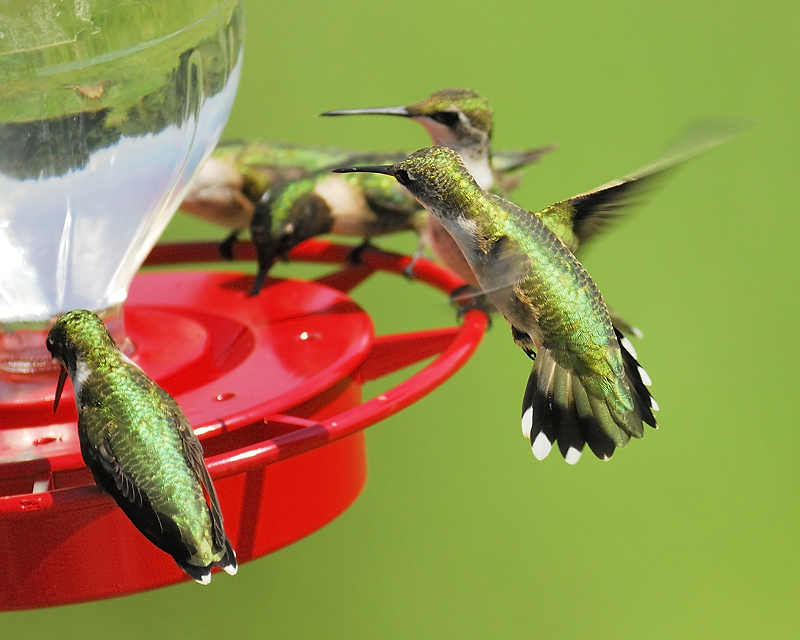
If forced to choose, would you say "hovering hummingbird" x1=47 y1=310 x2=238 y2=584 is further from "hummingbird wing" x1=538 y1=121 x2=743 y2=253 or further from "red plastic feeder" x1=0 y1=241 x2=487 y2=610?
"hummingbird wing" x1=538 y1=121 x2=743 y2=253

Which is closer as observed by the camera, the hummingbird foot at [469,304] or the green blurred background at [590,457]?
the hummingbird foot at [469,304]

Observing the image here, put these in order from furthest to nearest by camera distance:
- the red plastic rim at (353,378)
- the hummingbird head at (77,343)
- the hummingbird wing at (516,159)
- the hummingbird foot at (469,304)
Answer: the hummingbird wing at (516,159)
the hummingbird foot at (469,304)
the hummingbird head at (77,343)
the red plastic rim at (353,378)

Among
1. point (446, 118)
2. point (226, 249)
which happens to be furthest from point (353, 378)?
point (226, 249)

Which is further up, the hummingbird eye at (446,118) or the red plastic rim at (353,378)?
the hummingbird eye at (446,118)

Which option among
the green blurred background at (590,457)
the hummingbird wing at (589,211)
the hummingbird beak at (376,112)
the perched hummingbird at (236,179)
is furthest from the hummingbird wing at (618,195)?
the green blurred background at (590,457)

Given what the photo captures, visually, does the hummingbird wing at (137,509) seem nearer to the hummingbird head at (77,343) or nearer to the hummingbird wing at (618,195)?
the hummingbird head at (77,343)

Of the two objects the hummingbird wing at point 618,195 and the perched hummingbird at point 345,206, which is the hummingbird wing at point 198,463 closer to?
the hummingbird wing at point 618,195

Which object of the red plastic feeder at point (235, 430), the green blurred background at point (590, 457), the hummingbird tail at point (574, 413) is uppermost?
the hummingbird tail at point (574, 413)

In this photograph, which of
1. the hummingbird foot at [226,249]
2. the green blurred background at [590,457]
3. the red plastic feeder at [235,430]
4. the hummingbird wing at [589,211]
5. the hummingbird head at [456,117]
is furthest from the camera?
the green blurred background at [590,457]

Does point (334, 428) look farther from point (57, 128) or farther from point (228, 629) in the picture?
point (228, 629)
